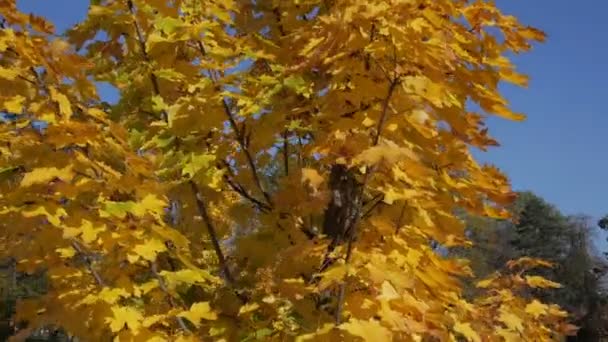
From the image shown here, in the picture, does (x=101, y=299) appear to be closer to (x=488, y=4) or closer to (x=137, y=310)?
(x=137, y=310)

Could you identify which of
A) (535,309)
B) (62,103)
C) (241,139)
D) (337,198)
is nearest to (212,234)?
(241,139)

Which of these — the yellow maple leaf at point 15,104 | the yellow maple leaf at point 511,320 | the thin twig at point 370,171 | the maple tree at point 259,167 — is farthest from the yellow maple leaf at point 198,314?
the yellow maple leaf at point 511,320

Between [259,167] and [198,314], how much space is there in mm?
1277

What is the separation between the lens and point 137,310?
3.08m

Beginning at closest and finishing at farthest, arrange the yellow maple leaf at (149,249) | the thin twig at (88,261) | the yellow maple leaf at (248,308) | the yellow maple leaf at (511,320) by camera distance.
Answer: the yellow maple leaf at (149,249)
the thin twig at (88,261)
the yellow maple leaf at (248,308)
the yellow maple leaf at (511,320)

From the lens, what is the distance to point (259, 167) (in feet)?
13.5

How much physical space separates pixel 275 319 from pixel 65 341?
108 ft

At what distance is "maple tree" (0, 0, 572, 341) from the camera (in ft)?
8.75

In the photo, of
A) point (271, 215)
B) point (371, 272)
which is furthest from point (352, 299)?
point (271, 215)

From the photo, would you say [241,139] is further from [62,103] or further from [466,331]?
[466,331]

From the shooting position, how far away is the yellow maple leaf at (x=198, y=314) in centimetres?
303

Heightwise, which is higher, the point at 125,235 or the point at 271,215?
the point at 271,215

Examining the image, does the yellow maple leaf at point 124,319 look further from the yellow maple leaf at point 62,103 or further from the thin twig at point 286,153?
the thin twig at point 286,153

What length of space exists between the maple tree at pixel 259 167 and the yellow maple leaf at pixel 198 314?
0.4 inches
